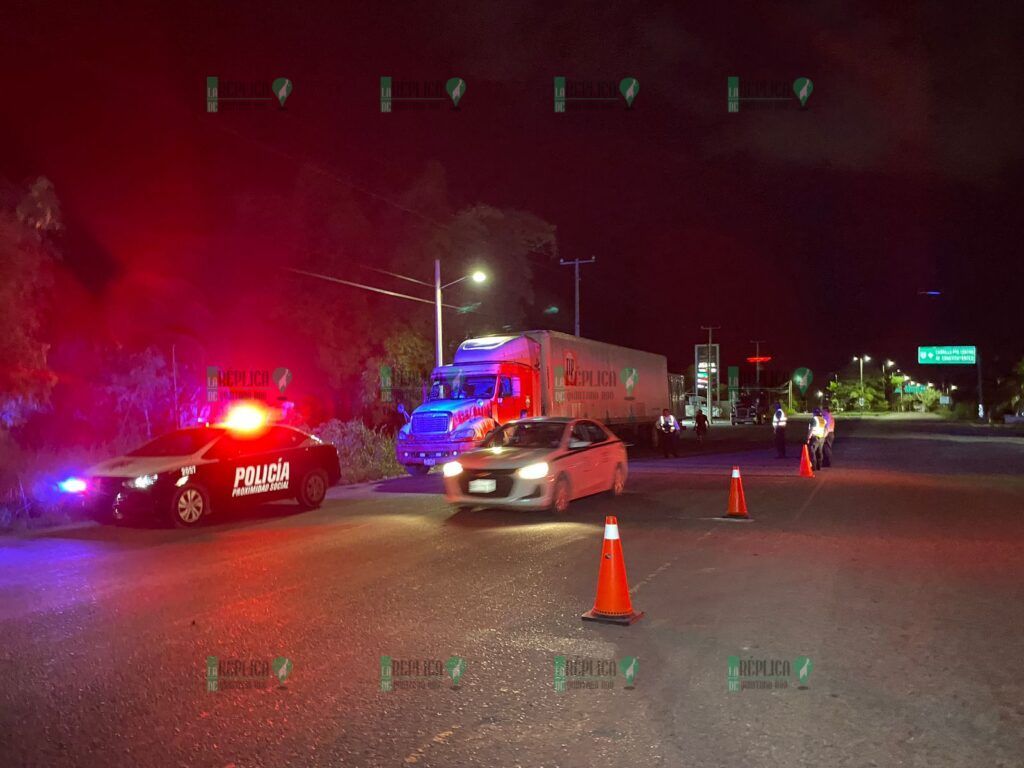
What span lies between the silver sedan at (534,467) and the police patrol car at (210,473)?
2.48 m

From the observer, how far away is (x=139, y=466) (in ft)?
38.7

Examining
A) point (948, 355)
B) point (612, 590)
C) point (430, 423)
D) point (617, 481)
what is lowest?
point (612, 590)

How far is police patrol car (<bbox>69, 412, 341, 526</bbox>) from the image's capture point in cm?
1151

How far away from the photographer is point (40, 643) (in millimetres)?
6266

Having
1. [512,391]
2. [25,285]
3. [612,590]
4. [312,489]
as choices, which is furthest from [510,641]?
[512,391]

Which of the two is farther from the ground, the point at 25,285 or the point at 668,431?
the point at 25,285

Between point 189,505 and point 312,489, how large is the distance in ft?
7.65

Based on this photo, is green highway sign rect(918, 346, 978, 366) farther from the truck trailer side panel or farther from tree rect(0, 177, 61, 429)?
tree rect(0, 177, 61, 429)

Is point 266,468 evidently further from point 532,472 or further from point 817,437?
point 817,437

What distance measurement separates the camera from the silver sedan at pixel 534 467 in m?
11.9

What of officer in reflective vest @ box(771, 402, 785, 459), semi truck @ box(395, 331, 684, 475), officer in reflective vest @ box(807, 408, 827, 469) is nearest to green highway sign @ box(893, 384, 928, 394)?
semi truck @ box(395, 331, 684, 475)

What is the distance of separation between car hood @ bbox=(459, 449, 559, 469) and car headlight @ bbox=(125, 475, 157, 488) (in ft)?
13.7

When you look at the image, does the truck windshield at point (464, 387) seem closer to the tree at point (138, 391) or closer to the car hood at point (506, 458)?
the car hood at point (506, 458)

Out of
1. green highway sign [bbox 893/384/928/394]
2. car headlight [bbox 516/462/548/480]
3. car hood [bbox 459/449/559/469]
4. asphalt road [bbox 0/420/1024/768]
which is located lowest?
asphalt road [bbox 0/420/1024/768]
